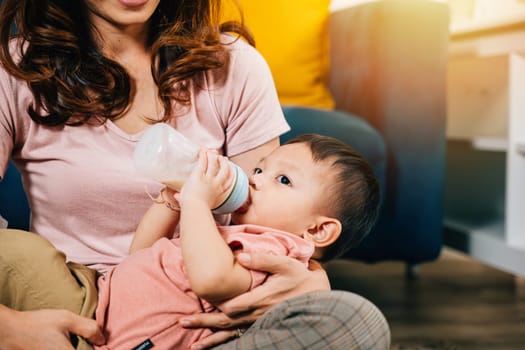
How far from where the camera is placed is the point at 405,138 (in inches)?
68.0

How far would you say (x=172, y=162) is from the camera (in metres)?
0.87

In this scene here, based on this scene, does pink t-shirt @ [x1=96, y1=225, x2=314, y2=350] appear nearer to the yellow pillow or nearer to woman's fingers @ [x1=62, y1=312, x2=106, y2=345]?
woman's fingers @ [x1=62, y1=312, x2=106, y2=345]

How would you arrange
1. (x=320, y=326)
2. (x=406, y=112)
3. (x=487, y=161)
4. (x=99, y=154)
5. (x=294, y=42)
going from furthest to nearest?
(x=487, y=161), (x=294, y=42), (x=406, y=112), (x=99, y=154), (x=320, y=326)

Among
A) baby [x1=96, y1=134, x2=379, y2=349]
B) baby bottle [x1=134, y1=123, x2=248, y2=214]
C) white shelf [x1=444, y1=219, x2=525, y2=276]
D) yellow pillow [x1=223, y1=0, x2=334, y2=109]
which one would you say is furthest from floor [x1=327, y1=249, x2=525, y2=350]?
baby bottle [x1=134, y1=123, x2=248, y2=214]

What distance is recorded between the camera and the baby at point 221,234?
0.82m

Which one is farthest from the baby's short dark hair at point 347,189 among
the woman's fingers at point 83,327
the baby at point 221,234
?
the woman's fingers at point 83,327

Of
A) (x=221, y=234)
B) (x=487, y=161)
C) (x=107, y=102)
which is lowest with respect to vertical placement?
(x=487, y=161)

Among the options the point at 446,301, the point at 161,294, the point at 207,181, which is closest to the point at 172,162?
the point at 207,181

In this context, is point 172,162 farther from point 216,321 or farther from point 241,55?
point 241,55

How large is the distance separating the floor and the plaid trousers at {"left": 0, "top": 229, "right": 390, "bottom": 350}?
0.77 meters

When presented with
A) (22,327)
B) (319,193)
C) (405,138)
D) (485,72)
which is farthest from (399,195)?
(22,327)

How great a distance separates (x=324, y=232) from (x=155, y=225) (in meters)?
0.26

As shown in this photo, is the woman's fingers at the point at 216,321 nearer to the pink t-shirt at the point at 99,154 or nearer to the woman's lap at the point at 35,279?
the woman's lap at the point at 35,279

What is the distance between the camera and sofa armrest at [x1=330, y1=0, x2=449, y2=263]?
1715mm
